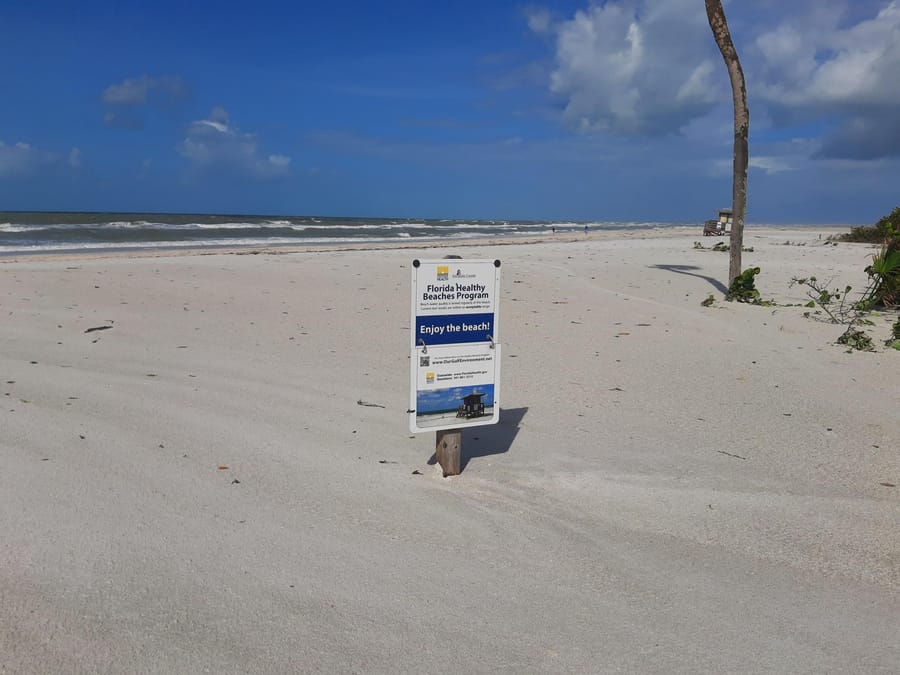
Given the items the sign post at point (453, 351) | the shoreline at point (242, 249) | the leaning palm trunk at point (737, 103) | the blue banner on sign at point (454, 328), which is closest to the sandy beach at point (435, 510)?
the sign post at point (453, 351)

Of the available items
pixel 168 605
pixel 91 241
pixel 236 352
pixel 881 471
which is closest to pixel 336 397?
pixel 236 352

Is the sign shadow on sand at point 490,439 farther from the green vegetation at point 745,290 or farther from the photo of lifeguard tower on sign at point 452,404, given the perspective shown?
the green vegetation at point 745,290

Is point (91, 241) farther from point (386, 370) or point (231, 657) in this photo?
point (231, 657)

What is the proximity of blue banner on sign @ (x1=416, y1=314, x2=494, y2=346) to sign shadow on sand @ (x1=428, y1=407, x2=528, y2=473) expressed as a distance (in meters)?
0.77

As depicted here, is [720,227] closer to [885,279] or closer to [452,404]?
[885,279]

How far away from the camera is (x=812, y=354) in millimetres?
7562

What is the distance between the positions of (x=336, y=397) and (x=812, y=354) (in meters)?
5.24

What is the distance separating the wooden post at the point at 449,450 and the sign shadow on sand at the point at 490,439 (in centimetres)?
11

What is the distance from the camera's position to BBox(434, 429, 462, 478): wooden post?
4.23 metres

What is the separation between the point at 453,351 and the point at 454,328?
0.46 feet

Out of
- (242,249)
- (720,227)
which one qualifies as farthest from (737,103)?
(720,227)

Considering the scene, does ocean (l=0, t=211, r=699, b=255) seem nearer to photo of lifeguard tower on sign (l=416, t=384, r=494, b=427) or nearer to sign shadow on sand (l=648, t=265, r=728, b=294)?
sign shadow on sand (l=648, t=265, r=728, b=294)

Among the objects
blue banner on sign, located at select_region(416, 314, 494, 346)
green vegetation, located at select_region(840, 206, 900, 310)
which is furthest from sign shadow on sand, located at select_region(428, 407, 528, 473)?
green vegetation, located at select_region(840, 206, 900, 310)

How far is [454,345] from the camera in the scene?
13.9ft
